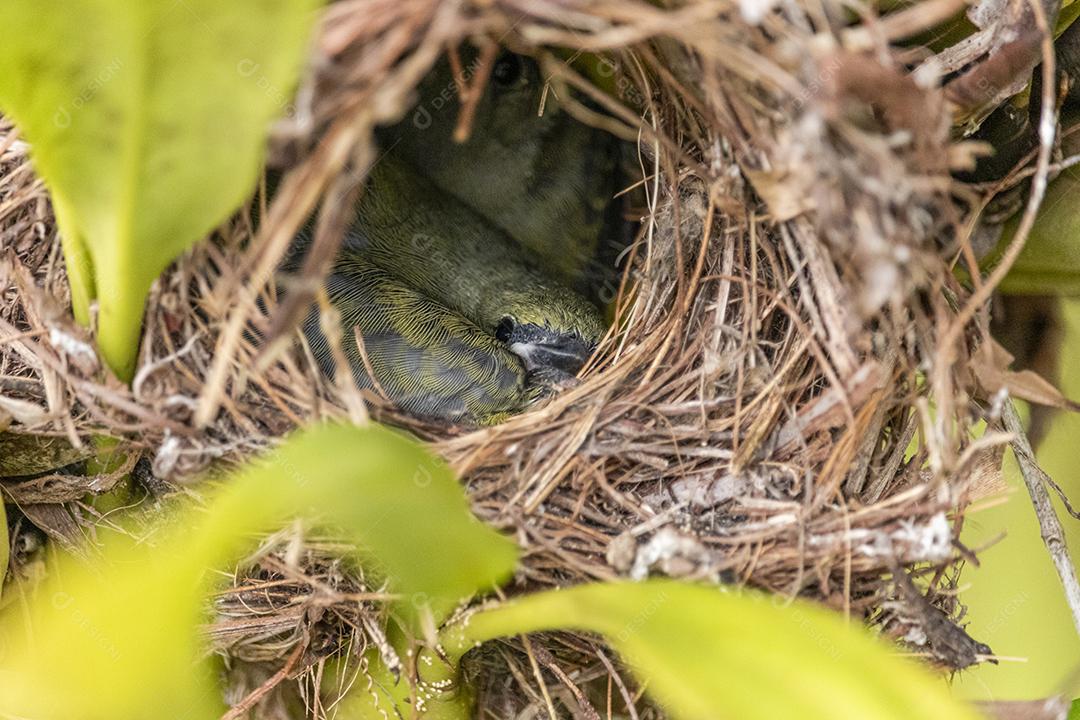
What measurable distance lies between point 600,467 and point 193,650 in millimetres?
382

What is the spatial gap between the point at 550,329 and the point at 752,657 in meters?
0.81

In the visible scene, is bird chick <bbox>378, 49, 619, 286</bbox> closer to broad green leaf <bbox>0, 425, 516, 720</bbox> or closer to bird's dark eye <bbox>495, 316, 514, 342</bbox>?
bird's dark eye <bbox>495, 316, 514, 342</bbox>

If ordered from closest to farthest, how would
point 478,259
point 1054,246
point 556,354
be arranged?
point 1054,246, point 556,354, point 478,259

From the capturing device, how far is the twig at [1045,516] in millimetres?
941

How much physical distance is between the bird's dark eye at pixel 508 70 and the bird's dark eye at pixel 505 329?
318 mm

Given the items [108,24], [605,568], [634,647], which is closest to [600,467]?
[605,568]

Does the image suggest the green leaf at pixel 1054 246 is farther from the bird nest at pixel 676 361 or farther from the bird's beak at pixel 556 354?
the bird's beak at pixel 556 354

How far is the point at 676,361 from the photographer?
1010 mm

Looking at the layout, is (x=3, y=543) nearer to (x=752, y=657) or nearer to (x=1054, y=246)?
(x=752, y=657)

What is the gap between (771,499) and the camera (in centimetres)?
86

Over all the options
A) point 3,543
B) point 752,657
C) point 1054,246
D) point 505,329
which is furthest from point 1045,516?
point 3,543

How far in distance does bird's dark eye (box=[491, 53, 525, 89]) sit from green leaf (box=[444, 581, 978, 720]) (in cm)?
87

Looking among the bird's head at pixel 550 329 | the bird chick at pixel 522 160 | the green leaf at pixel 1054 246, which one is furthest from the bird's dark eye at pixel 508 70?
the green leaf at pixel 1054 246

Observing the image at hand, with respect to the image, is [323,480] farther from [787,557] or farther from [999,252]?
[999,252]
